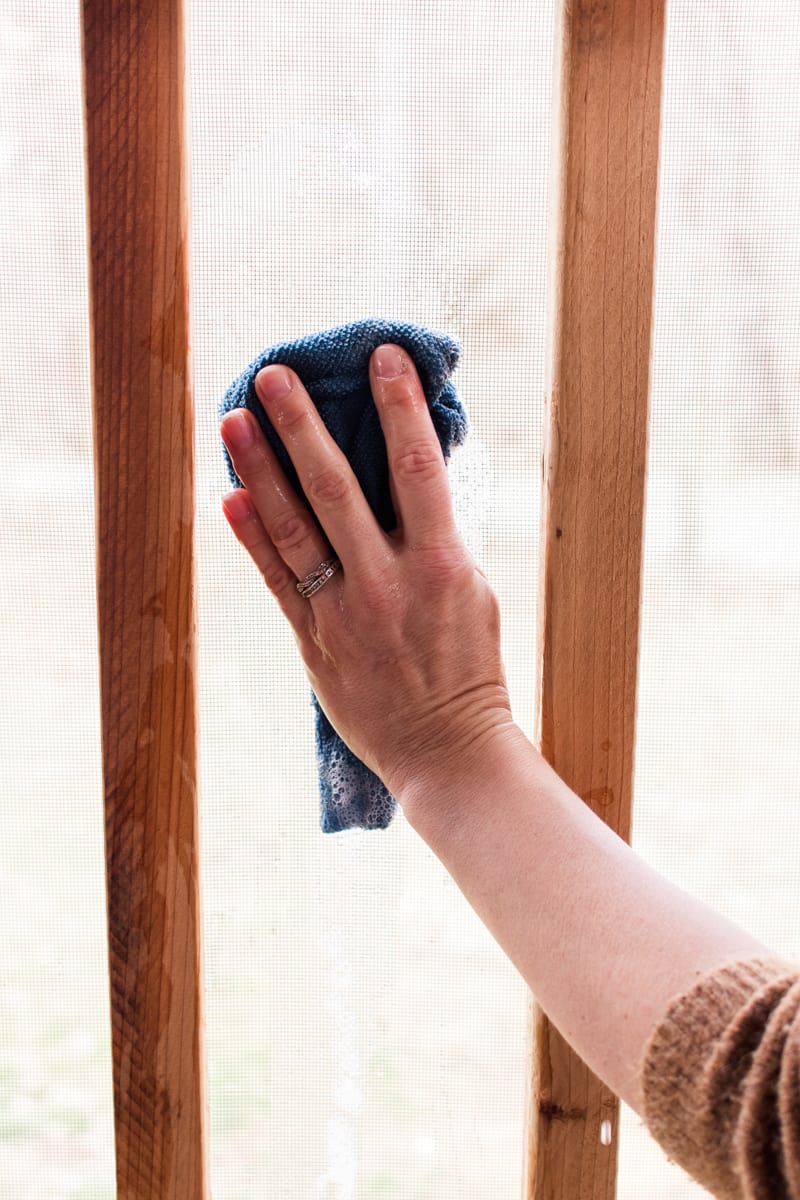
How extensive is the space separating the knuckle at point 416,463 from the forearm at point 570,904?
0.73 ft

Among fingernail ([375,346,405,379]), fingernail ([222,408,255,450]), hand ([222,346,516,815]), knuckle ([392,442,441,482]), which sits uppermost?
fingernail ([375,346,405,379])

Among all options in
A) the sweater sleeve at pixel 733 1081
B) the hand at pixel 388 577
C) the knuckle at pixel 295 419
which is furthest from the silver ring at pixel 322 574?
the sweater sleeve at pixel 733 1081

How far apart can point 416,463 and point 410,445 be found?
15mm

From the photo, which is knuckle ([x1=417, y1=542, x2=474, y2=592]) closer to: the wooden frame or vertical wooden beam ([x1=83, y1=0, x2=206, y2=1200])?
the wooden frame

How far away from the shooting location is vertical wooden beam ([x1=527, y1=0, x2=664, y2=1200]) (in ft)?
2.50

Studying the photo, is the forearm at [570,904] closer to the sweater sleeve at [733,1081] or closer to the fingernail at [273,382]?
the sweater sleeve at [733,1081]

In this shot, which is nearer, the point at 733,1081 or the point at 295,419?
the point at 733,1081

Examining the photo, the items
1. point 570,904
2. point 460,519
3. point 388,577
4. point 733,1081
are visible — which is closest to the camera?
point 733,1081

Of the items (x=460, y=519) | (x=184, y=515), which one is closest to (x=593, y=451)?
(x=460, y=519)

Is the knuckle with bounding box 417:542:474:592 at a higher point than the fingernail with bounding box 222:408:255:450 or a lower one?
lower

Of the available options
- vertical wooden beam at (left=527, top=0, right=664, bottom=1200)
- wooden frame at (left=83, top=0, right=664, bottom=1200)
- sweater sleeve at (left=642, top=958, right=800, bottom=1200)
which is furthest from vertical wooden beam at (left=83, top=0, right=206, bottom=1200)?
sweater sleeve at (left=642, top=958, right=800, bottom=1200)

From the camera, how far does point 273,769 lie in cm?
91

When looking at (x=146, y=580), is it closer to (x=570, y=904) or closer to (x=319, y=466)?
(x=319, y=466)

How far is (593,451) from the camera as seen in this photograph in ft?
2.65
